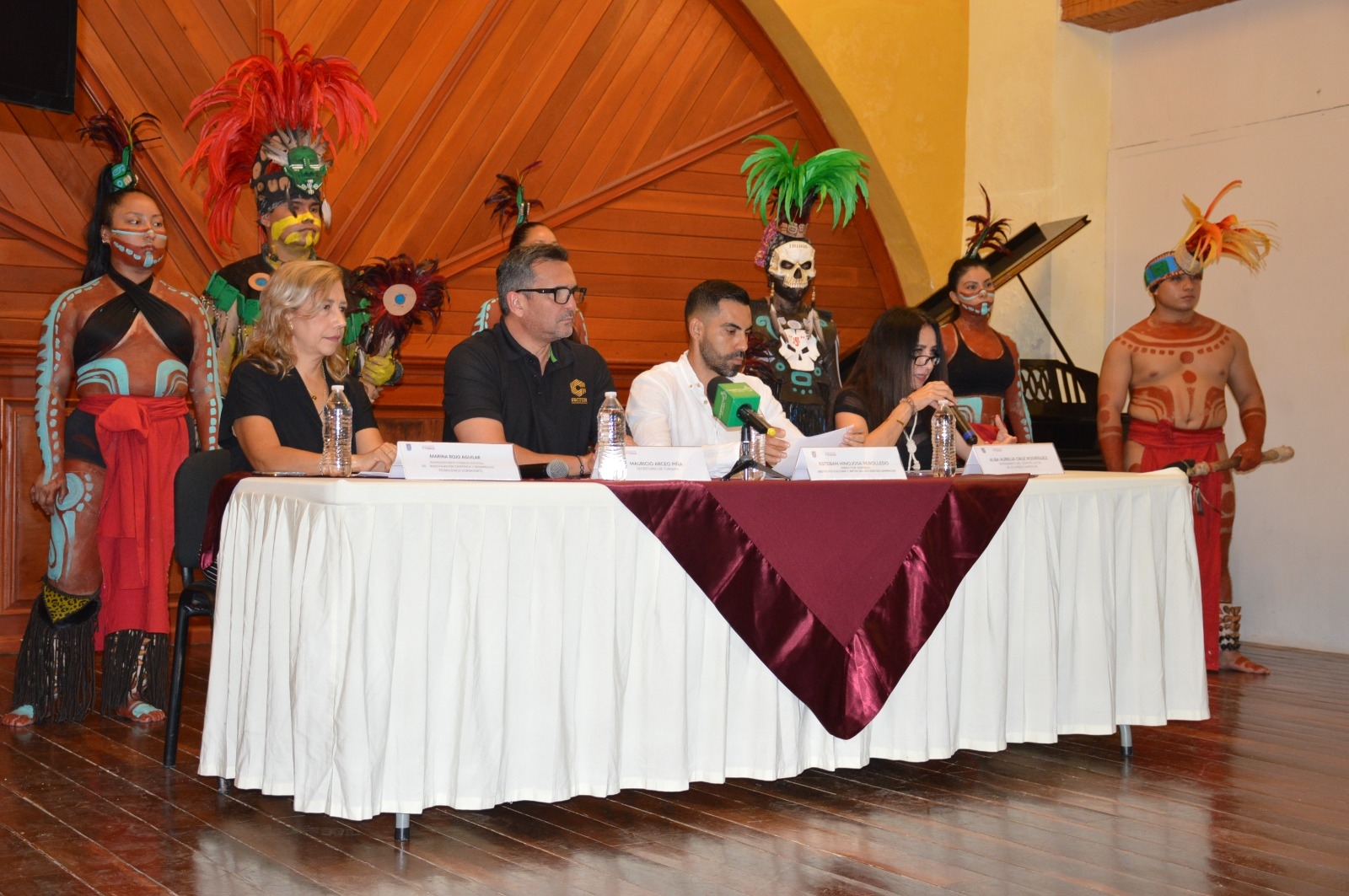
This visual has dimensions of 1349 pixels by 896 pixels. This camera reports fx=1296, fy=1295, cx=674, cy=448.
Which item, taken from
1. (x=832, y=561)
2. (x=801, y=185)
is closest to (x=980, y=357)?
(x=801, y=185)

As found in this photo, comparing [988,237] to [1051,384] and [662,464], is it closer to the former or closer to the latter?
[1051,384]

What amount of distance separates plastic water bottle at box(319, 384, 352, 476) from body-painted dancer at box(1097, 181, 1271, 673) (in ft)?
11.6

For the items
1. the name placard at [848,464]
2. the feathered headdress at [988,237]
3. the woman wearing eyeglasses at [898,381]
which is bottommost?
the name placard at [848,464]

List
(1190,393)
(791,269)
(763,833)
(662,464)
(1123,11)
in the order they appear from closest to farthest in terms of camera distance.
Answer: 1. (763,833)
2. (662,464)
3. (791,269)
4. (1190,393)
5. (1123,11)

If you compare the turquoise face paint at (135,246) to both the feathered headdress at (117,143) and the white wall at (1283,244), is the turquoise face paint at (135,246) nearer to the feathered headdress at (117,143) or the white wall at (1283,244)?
the feathered headdress at (117,143)

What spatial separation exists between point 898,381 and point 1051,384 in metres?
2.27

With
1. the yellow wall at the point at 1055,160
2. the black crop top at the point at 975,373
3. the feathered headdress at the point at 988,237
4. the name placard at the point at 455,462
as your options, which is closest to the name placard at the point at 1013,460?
the name placard at the point at 455,462

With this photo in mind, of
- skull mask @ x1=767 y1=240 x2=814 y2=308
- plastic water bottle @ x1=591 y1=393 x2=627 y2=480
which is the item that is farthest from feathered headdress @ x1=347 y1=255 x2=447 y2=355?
plastic water bottle @ x1=591 y1=393 x2=627 y2=480

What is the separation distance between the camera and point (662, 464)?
2990mm

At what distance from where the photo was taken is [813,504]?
9.91 feet

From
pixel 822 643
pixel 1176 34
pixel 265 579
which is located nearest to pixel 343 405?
pixel 265 579

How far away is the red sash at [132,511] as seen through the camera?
407cm

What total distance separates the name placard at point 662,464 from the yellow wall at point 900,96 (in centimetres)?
446

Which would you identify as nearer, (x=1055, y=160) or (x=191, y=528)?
(x=191, y=528)
